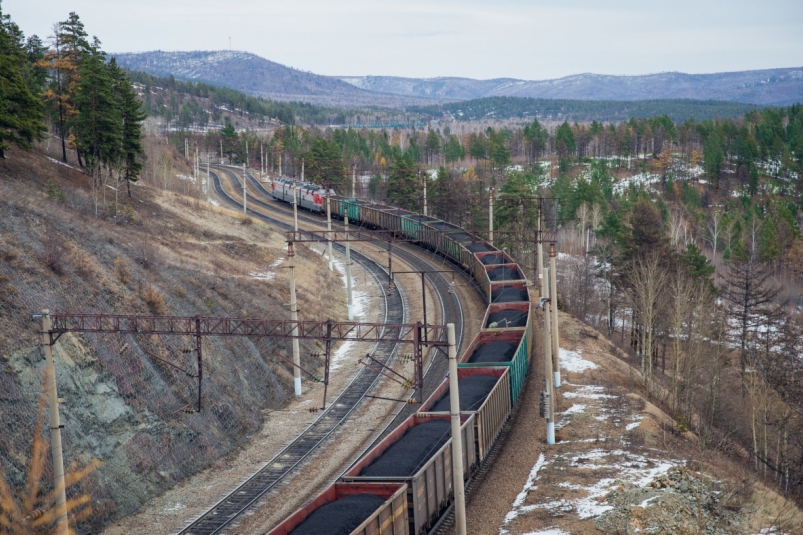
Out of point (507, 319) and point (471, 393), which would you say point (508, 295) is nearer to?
point (507, 319)

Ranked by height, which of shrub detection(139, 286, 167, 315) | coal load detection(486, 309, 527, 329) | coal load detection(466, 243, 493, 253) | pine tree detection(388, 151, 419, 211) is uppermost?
pine tree detection(388, 151, 419, 211)

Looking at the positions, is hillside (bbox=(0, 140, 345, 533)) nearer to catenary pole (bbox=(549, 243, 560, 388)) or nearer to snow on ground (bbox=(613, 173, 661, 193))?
catenary pole (bbox=(549, 243, 560, 388))

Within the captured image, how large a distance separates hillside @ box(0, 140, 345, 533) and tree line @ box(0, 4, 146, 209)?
493cm

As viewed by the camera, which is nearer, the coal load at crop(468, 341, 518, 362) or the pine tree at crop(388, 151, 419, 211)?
the coal load at crop(468, 341, 518, 362)

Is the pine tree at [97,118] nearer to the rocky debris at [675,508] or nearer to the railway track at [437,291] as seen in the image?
the railway track at [437,291]

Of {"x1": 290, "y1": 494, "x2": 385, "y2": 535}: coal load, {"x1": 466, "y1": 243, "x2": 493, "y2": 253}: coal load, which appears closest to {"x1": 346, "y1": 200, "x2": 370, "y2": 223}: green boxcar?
{"x1": 466, "y1": 243, "x2": 493, "y2": 253}: coal load

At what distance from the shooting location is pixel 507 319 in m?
42.7

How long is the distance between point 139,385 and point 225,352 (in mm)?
7056

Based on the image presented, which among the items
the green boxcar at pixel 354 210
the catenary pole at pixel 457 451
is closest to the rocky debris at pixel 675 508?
the catenary pole at pixel 457 451

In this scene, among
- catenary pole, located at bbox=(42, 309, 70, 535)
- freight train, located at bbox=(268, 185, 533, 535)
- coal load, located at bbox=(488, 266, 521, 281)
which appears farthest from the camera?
coal load, located at bbox=(488, 266, 521, 281)

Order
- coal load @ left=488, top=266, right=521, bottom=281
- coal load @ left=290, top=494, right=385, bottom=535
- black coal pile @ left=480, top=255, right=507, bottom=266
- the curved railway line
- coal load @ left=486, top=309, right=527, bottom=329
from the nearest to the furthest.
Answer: coal load @ left=290, top=494, right=385, bottom=535
the curved railway line
coal load @ left=486, top=309, right=527, bottom=329
coal load @ left=488, top=266, right=521, bottom=281
black coal pile @ left=480, top=255, right=507, bottom=266

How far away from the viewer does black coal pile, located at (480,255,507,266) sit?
5681 cm

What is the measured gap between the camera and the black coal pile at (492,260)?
5681 cm

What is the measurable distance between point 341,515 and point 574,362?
25.8 meters
